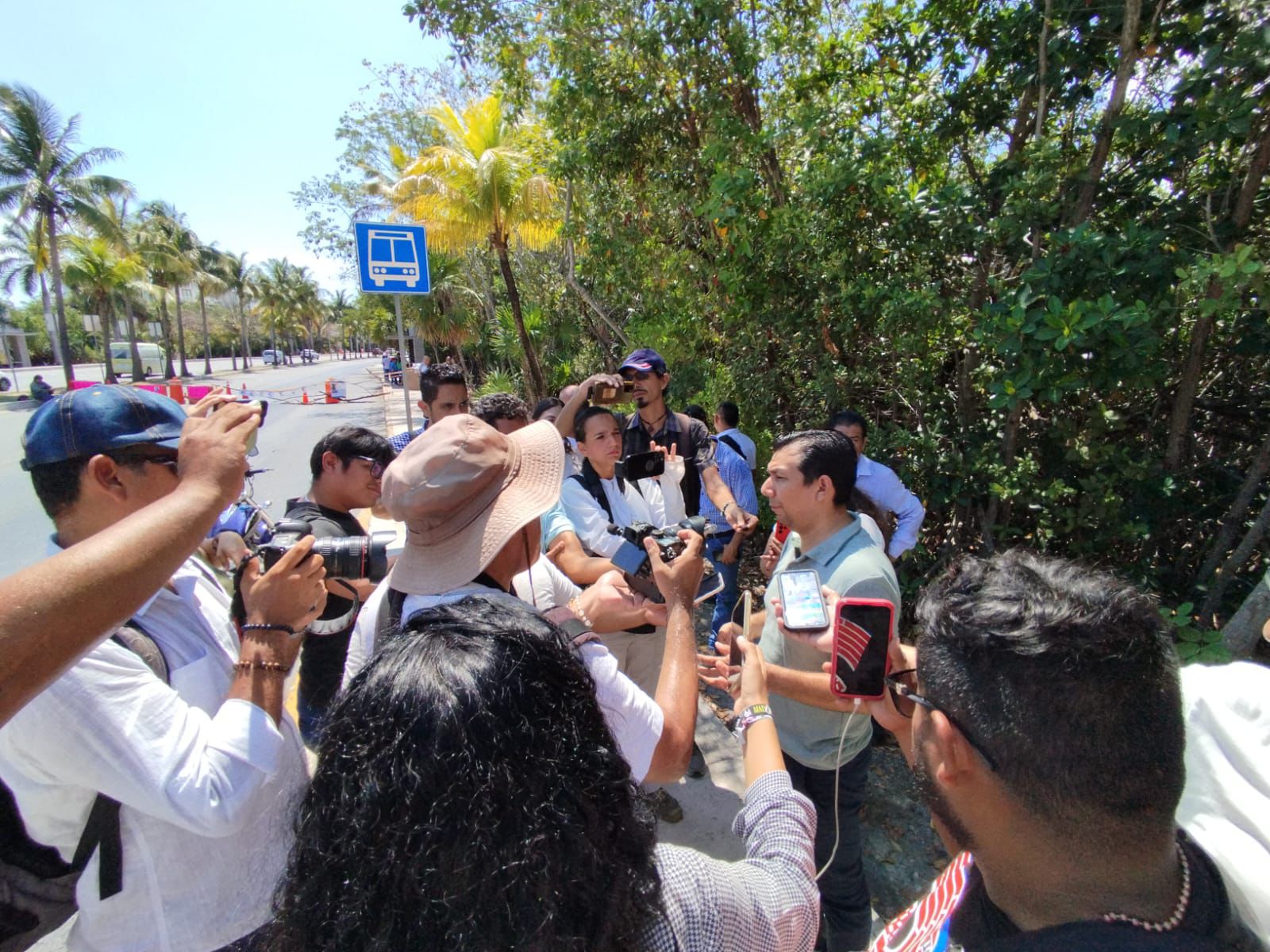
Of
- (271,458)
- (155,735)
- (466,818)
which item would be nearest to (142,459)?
(155,735)

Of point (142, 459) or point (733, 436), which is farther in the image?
point (733, 436)

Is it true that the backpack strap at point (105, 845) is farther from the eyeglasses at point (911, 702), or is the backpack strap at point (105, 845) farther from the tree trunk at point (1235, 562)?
the tree trunk at point (1235, 562)

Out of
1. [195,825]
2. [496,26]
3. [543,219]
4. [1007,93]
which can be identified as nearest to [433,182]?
[543,219]

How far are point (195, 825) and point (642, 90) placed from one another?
17.6ft

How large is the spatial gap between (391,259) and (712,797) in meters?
5.00

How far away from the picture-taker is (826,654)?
6.50 ft

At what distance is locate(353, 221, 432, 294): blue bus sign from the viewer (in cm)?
541

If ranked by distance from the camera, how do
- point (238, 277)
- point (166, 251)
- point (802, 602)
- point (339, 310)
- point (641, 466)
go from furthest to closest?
point (339, 310) → point (238, 277) → point (166, 251) → point (641, 466) → point (802, 602)

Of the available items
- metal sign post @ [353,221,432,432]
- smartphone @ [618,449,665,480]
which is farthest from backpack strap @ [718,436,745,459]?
metal sign post @ [353,221,432,432]

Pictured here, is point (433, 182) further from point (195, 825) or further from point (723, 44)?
point (195, 825)

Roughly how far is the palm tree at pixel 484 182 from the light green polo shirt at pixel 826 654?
7.25 meters

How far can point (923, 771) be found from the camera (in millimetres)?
1101

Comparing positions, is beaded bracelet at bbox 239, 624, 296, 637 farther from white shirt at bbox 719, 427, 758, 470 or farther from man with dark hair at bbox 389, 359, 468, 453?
white shirt at bbox 719, 427, 758, 470

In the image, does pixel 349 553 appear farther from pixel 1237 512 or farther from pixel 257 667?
pixel 1237 512
